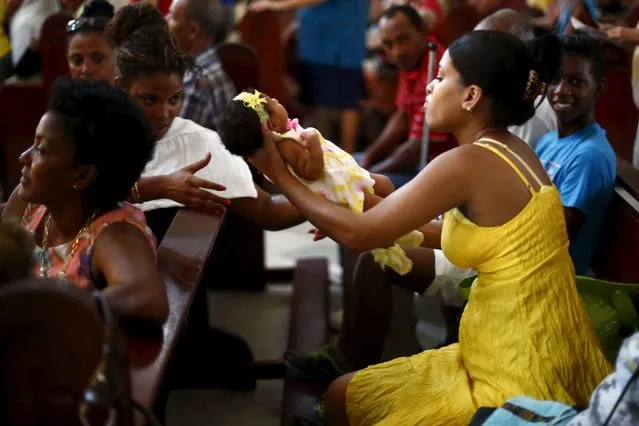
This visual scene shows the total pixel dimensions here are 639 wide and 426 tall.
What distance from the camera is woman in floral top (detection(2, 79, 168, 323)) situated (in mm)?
1817

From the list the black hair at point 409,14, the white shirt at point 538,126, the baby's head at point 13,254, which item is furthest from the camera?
the black hair at point 409,14

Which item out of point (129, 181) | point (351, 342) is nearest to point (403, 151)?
point (351, 342)

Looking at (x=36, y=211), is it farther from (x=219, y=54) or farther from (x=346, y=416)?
(x=219, y=54)

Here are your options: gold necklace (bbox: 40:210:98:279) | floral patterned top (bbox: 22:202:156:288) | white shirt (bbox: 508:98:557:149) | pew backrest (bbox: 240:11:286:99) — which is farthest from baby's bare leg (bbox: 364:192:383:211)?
pew backrest (bbox: 240:11:286:99)

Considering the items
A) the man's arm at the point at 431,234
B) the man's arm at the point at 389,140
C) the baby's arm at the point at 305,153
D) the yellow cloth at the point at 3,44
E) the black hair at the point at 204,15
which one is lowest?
the man's arm at the point at 389,140

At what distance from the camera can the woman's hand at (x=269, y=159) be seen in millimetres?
2092

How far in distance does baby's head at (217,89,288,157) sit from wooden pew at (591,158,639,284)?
114cm

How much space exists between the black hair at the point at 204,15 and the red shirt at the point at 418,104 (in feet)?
2.86

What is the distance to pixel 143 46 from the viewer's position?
2.72 meters

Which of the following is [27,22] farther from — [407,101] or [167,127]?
[167,127]

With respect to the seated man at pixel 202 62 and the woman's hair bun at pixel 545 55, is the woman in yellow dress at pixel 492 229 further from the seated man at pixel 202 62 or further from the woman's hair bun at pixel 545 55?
the seated man at pixel 202 62

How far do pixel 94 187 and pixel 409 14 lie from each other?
2463 millimetres

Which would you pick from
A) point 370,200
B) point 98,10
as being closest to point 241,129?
point 370,200

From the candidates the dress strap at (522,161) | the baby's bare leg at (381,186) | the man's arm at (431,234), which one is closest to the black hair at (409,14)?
the baby's bare leg at (381,186)
